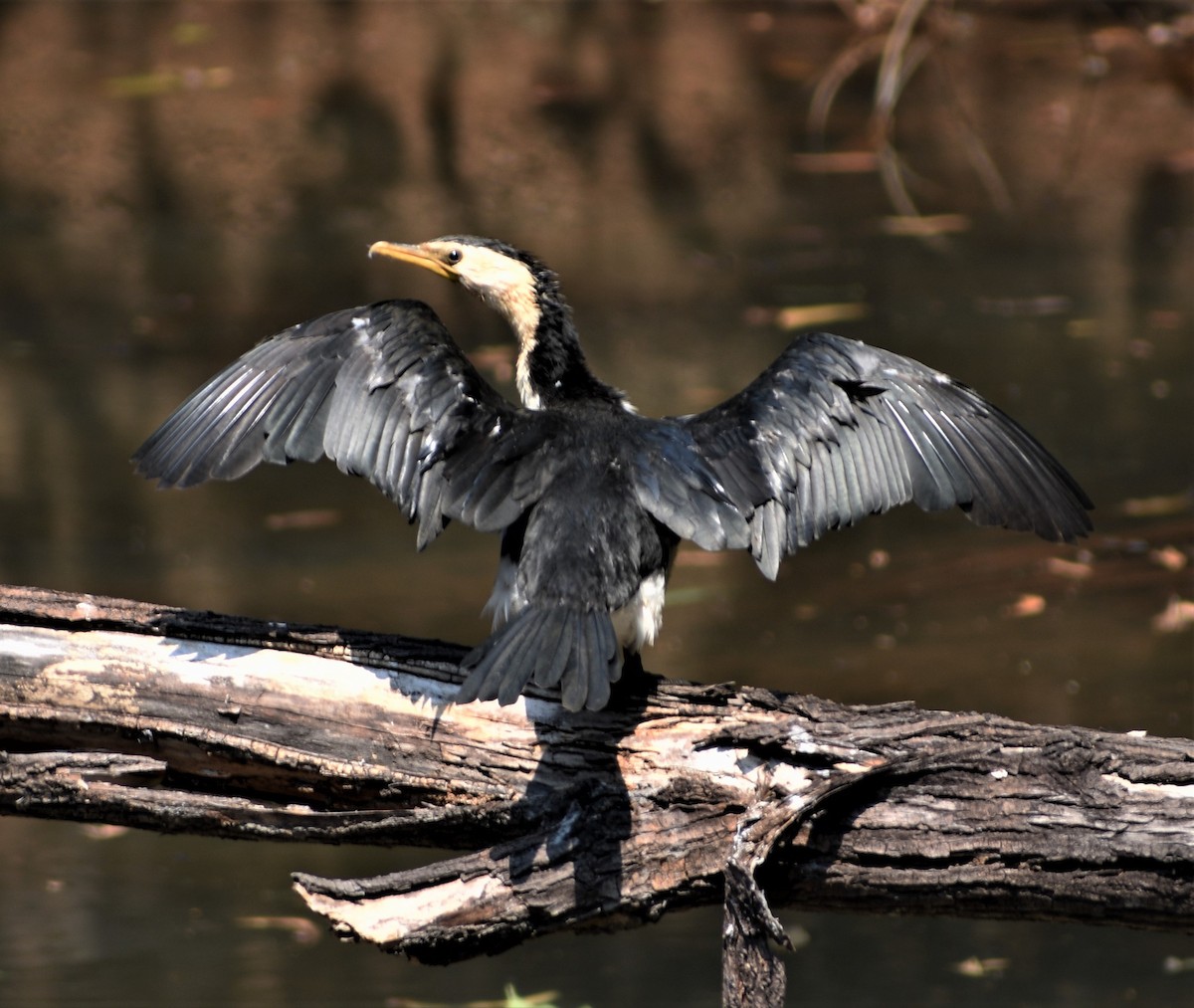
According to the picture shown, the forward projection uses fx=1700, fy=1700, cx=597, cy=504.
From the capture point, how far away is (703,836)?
3.17m

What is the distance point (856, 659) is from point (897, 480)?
81.2 inches

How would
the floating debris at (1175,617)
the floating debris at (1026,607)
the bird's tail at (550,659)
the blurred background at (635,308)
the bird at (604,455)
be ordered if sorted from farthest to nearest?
the floating debris at (1026,607), the floating debris at (1175,617), the blurred background at (635,308), the bird at (604,455), the bird's tail at (550,659)

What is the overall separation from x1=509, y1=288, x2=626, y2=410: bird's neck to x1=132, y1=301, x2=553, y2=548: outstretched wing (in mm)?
384

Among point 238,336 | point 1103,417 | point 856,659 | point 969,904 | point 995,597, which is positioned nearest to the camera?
point 969,904

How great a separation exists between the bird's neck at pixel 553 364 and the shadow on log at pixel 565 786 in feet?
2.82

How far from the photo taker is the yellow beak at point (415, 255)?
4.43 m

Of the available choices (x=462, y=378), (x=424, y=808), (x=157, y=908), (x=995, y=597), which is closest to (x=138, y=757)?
(x=424, y=808)

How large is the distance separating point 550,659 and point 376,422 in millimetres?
758

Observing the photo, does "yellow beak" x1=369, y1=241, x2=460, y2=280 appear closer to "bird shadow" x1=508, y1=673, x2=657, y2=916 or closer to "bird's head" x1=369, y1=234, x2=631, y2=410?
"bird's head" x1=369, y1=234, x2=631, y2=410

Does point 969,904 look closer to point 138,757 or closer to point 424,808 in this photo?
point 424,808

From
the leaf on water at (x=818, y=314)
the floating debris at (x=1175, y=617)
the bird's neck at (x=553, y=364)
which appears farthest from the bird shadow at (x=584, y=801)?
the leaf on water at (x=818, y=314)

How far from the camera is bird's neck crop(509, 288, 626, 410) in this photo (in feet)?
13.3

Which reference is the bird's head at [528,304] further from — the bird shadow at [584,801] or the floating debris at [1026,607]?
the floating debris at [1026,607]

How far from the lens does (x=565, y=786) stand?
3.24 meters
